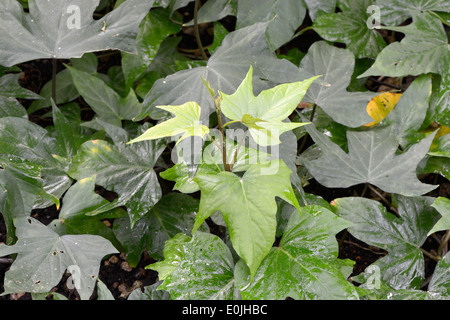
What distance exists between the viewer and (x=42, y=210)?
1471 millimetres

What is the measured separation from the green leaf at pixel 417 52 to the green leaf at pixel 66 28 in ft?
2.34

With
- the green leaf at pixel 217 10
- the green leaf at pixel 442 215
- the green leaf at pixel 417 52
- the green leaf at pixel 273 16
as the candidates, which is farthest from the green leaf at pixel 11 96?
the green leaf at pixel 442 215

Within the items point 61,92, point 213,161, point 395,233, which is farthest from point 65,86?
point 395,233

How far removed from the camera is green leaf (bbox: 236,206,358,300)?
931 mm

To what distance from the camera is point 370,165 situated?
1.21 m

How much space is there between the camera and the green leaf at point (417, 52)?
50.7 inches

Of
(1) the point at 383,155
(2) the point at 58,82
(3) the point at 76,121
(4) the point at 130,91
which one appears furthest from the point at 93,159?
(1) the point at 383,155

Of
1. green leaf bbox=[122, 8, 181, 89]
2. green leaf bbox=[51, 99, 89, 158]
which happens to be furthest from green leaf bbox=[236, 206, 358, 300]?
green leaf bbox=[122, 8, 181, 89]

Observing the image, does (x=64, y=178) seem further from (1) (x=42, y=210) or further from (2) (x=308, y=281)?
(2) (x=308, y=281)

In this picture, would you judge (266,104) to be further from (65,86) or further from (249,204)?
(65,86)

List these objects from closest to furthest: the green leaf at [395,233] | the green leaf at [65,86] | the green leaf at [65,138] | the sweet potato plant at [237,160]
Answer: the sweet potato plant at [237,160] < the green leaf at [395,233] < the green leaf at [65,138] < the green leaf at [65,86]

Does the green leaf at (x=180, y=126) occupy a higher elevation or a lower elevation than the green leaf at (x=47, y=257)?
higher

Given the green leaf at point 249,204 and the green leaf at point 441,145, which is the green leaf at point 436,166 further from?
the green leaf at point 249,204
